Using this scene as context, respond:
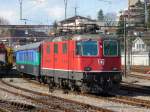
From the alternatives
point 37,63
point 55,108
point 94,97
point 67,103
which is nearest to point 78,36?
point 94,97

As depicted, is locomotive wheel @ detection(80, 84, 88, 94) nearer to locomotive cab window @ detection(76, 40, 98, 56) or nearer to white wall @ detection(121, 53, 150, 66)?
locomotive cab window @ detection(76, 40, 98, 56)

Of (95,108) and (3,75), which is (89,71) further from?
(3,75)

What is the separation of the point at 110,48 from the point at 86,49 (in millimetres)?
1167

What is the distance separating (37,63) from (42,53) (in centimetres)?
249

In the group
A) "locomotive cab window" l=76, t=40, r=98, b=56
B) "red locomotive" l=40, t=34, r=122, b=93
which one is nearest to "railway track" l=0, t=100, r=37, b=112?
"red locomotive" l=40, t=34, r=122, b=93

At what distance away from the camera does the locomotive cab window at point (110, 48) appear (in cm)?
2466

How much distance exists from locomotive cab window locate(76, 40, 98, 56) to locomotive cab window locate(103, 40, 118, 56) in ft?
1.43

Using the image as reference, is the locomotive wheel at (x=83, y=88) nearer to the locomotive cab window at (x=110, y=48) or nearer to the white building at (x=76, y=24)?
the locomotive cab window at (x=110, y=48)

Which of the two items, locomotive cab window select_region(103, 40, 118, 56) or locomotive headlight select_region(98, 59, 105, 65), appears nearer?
locomotive headlight select_region(98, 59, 105, 65)

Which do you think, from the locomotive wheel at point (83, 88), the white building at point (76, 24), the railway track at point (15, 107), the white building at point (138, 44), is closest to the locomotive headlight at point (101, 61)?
the locomotive wheel at point (83, 88)

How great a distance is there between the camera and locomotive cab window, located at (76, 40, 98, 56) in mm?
24672

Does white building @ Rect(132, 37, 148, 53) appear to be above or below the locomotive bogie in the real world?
below

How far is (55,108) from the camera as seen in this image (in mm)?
18672

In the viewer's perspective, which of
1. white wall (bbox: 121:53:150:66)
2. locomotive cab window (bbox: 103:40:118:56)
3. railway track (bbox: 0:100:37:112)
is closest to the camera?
railway track (bbox: 0:100:37:112)
